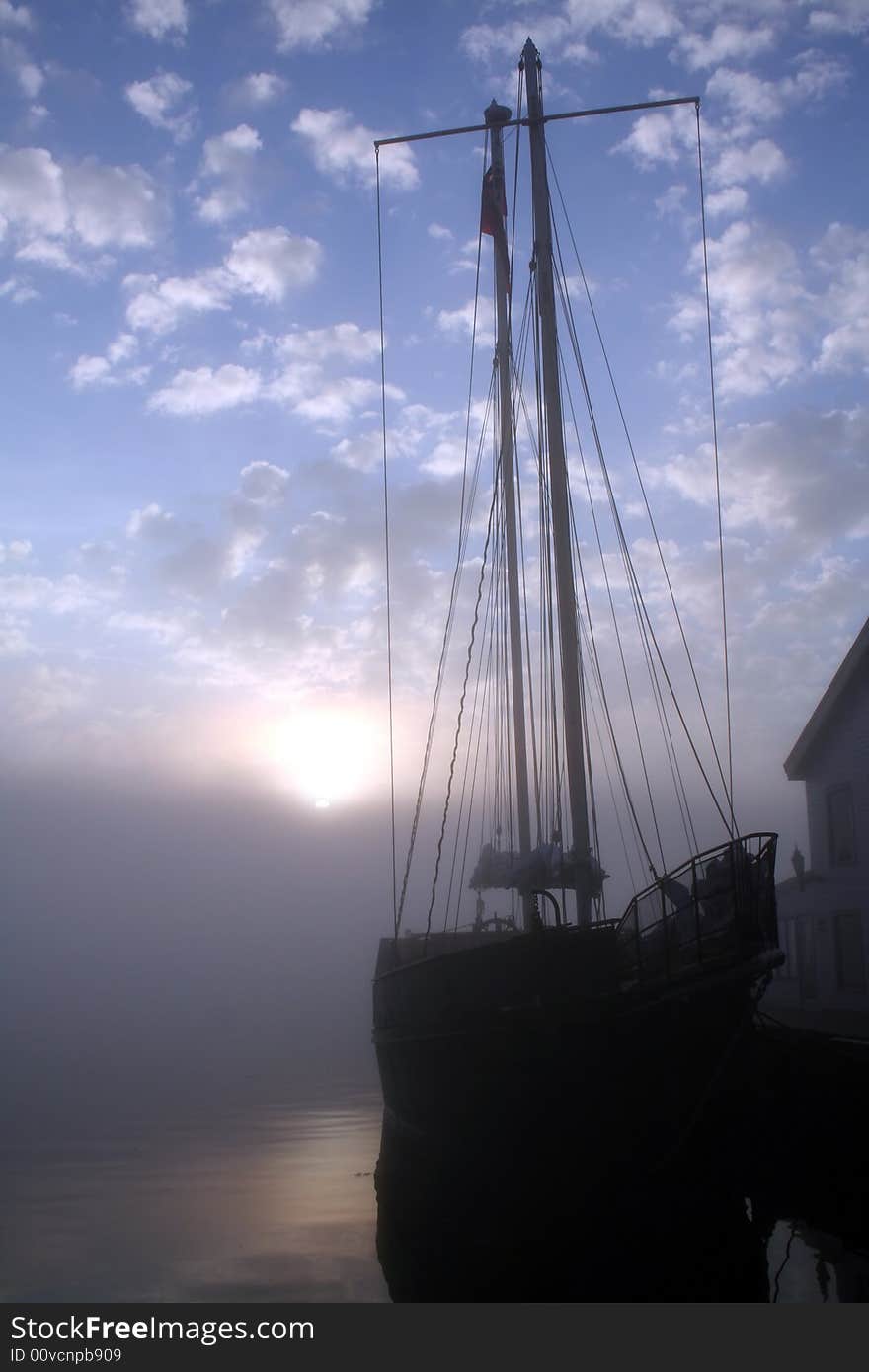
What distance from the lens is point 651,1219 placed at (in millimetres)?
14203

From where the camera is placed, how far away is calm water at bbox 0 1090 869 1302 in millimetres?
12273

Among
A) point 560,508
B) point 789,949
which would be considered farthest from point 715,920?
point 789,949

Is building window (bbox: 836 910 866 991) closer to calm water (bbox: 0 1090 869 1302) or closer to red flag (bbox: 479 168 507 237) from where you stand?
calm water (bbox: 0 1090 869 1302)

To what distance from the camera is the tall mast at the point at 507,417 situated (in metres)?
24.2

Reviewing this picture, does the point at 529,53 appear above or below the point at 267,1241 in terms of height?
above

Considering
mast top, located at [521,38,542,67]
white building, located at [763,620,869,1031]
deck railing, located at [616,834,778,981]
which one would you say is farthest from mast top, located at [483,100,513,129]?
deck railing, located at [616,834,778,981]

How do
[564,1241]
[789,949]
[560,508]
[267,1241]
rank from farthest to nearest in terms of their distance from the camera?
[789,949] < [560,508] < [267,1241] < [564,1241]

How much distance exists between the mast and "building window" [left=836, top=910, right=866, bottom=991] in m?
12.3

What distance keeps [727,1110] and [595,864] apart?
15.0 feet

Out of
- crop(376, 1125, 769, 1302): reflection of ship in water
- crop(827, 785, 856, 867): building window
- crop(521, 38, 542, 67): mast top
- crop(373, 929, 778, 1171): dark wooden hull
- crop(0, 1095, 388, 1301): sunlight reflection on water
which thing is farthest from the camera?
crop(827, 785, 856, 867): building window

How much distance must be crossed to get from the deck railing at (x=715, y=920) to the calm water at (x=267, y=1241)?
344 centimetres

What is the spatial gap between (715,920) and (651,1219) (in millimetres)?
4275

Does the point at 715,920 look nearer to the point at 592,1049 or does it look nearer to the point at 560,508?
the point at 592,1049
